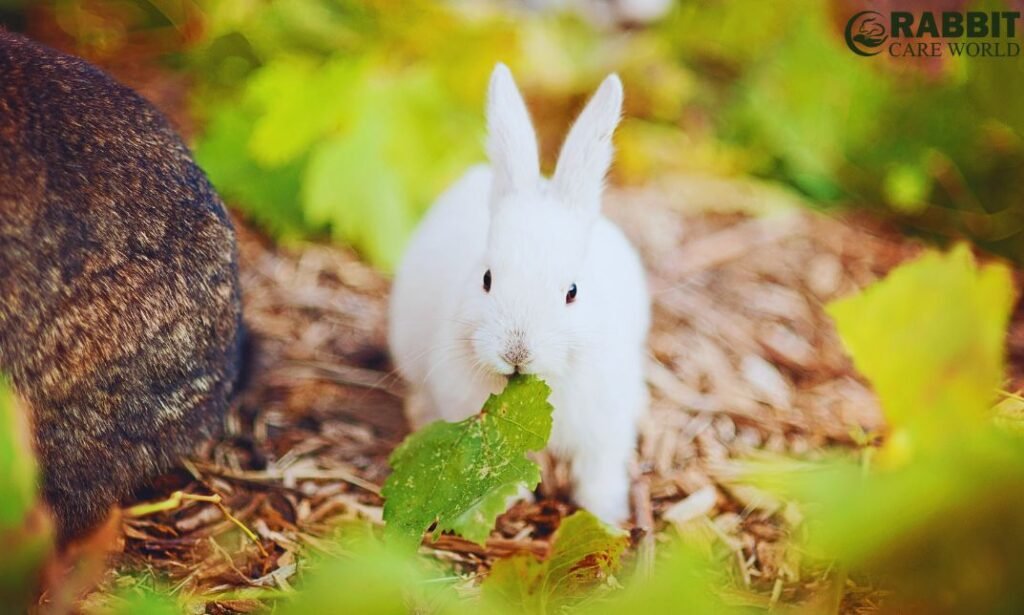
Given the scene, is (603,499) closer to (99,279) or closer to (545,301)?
(545,301)

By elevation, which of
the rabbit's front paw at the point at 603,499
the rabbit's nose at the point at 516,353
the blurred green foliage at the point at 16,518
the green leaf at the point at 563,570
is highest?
the blurred green foliage at the point at 16,518

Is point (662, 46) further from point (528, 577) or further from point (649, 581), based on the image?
point (649, 581)

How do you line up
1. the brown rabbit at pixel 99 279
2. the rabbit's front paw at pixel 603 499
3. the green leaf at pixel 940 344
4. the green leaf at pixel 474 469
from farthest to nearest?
1. the rabbit's front paw at pixel 603 499
2. the green leaf at pixel 474 469
3. the brown rabbit at pixel 99 279
4. the green leaf at pixel 940 344

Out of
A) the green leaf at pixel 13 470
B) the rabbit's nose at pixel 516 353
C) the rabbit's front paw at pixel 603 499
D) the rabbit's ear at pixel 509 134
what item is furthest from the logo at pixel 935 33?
the green leaf at pixel 13 470

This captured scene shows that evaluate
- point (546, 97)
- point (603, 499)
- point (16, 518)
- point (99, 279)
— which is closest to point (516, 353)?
point (603, 499)

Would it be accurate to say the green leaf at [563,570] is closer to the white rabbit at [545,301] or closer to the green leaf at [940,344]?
the white rabbit at [545,301]

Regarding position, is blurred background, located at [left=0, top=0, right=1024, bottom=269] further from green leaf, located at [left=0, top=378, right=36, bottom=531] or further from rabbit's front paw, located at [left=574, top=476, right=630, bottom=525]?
green leaf, located at [left=0, top=378, right=36, bottom=531]

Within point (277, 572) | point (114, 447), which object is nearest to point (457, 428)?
point (277, 572)
